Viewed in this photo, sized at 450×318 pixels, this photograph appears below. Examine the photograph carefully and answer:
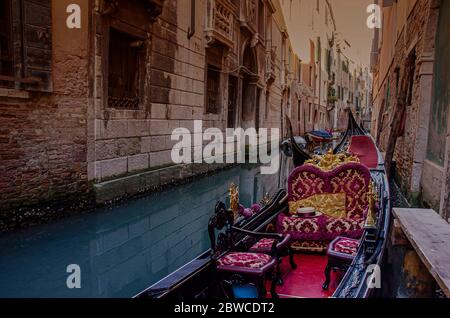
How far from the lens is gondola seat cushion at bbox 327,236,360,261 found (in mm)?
2012

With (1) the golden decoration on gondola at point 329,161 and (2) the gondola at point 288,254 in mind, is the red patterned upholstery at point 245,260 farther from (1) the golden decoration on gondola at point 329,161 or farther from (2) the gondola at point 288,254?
(1) the golden decoration on gondola at point 329,161

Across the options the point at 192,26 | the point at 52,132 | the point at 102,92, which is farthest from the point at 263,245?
the point at 192,26

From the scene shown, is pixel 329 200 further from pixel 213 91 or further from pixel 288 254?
pixel 213 91

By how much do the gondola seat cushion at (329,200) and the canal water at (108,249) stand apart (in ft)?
3.39

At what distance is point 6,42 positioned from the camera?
11.2 feet

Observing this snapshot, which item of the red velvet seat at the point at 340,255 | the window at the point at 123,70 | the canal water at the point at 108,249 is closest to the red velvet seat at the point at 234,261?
the red velvet seat at the point at 340,255

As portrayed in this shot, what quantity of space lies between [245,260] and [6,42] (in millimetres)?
2795

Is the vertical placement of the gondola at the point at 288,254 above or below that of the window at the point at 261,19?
below

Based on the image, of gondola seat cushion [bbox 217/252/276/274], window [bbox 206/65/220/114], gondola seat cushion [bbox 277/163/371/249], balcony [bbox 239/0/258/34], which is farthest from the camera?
Answer: balcony [bbox 239/0/258/34]

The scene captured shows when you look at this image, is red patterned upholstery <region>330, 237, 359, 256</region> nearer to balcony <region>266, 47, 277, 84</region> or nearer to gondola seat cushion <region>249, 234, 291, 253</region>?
gondola seat cushion <region>249, 234, 291, 253</region>

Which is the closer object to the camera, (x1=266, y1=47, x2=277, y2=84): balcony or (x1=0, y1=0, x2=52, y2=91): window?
(x1=0, y1=0, x2=52, y2=91): window

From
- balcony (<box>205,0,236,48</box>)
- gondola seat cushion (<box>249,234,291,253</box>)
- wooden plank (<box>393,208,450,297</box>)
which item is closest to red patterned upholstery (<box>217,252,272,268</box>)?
gondola seat cushion (<box>249,234,291,253</box>)

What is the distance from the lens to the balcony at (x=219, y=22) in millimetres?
6922
